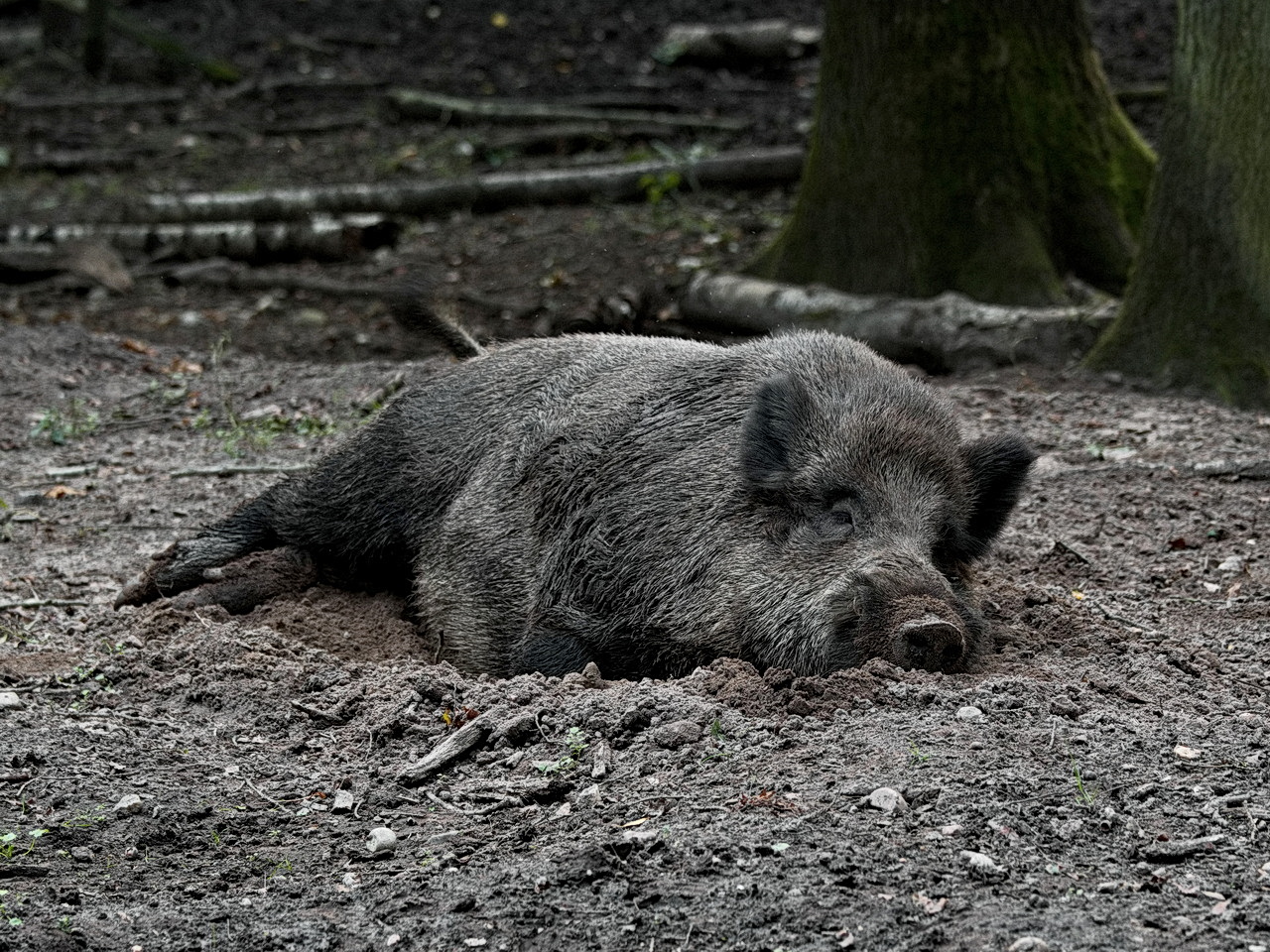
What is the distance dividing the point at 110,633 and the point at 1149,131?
1074cm

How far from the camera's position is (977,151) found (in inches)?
381

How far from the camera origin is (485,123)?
1648cm

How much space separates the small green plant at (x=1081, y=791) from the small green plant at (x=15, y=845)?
104 inches

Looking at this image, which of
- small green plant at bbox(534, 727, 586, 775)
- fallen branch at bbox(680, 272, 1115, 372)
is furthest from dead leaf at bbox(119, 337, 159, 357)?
small green plant at bbox(534, 727, 586, 775)

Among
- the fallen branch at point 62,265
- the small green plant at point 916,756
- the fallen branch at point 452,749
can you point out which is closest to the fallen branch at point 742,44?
the fallen branch at point 62,265

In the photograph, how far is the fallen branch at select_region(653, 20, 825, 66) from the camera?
1811cm

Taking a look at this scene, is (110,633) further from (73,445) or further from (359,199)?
(359,199)

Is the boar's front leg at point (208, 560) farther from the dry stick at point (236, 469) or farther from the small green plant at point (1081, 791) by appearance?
the small green plant at point (1081, 791)

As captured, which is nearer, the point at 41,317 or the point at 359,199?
the point at 41,317

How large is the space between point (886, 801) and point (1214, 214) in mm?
5004

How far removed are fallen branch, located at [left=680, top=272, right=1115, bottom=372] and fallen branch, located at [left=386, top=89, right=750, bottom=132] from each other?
6128 mm

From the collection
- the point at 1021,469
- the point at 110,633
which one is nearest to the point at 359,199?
the point at 110,633

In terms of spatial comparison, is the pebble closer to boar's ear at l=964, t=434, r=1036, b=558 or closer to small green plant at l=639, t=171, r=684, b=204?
boar's ear at l=964, t=434, r=1036, b=558

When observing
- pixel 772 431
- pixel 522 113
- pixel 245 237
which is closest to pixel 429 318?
pixel 772 431
